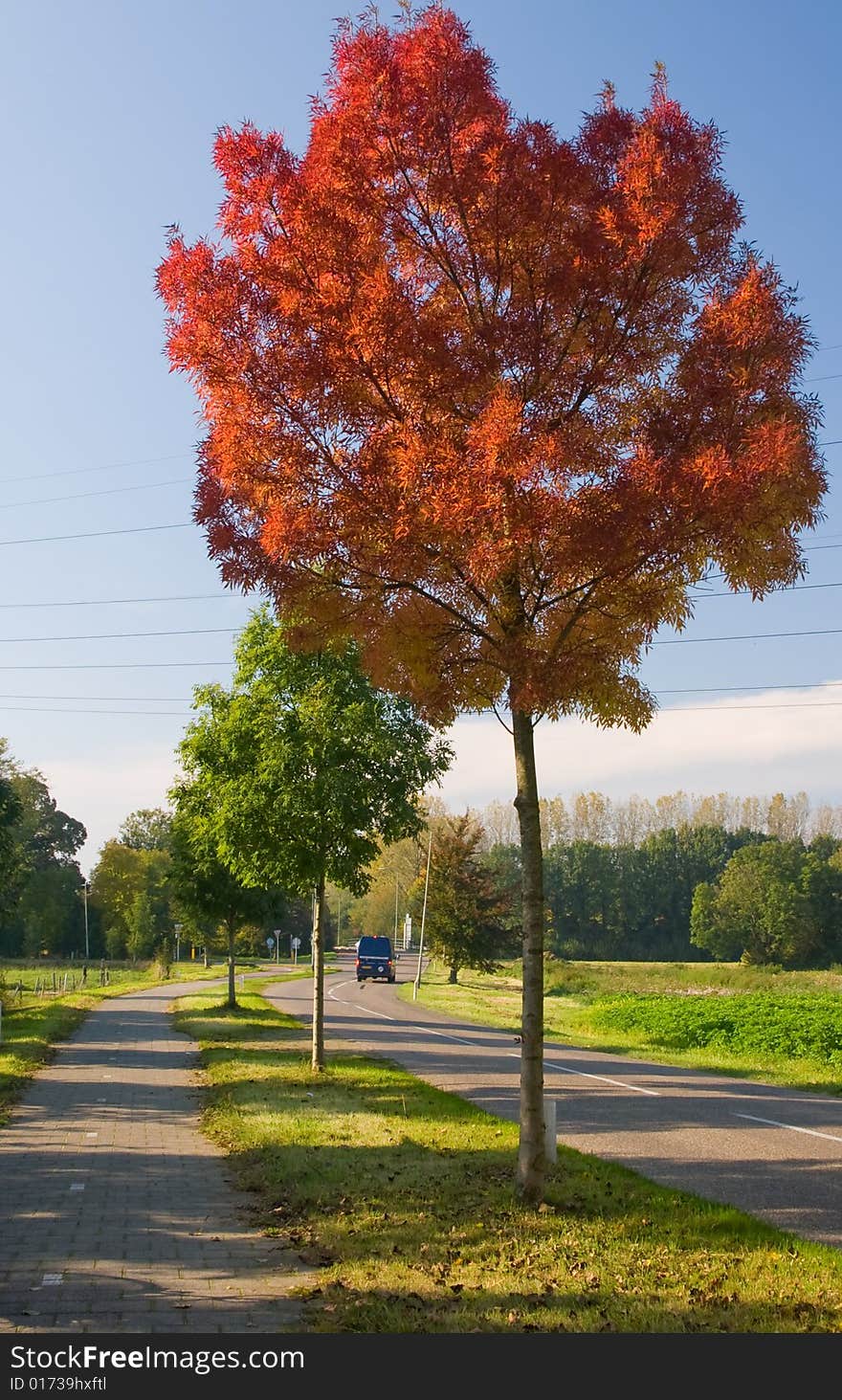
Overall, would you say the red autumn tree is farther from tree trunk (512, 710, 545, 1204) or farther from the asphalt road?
the asphalt road

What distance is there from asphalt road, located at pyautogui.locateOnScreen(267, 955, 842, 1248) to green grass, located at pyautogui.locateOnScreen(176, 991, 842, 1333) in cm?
72

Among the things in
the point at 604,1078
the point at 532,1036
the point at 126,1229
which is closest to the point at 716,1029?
the point at 604,1078

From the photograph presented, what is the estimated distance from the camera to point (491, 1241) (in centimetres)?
752

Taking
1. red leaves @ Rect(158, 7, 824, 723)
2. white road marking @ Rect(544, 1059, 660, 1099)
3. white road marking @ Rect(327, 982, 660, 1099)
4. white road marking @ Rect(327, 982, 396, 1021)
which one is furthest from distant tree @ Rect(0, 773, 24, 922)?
red leaves @ Rect(158, 7, 824, 723)

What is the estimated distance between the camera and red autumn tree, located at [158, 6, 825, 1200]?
8.30m

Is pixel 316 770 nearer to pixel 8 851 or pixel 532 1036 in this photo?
pixel 532 1036

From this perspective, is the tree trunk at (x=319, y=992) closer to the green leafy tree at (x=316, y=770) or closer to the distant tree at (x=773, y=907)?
the green leafy tree at (x=316, y=770)

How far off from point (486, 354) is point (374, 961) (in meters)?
61.0

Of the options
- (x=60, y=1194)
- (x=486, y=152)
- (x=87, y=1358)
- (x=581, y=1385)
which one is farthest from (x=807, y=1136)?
(x=486, y=152)

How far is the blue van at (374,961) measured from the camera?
220 ft

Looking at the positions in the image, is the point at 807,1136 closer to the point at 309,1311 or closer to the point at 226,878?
the point at 309,1311

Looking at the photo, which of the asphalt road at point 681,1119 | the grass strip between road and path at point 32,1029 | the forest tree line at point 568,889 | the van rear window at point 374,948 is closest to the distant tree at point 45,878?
the forest tree line at point 568,889

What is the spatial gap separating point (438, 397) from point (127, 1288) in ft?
20.0

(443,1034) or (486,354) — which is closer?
(486,354)
